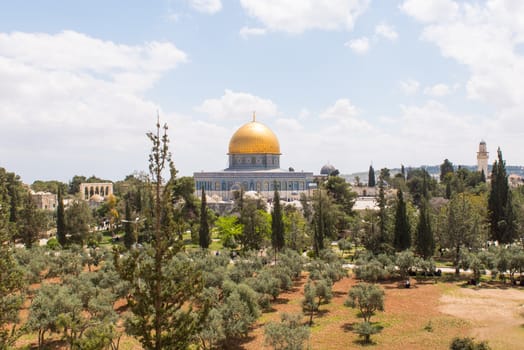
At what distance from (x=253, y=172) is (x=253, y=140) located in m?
5.26

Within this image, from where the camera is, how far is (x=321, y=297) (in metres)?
24.0

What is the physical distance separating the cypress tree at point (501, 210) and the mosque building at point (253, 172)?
34979mm

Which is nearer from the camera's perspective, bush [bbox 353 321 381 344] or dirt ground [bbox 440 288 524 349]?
dirt ground [bbox 440 288 524 349]

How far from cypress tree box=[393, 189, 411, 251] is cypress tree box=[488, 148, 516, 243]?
11151 mm

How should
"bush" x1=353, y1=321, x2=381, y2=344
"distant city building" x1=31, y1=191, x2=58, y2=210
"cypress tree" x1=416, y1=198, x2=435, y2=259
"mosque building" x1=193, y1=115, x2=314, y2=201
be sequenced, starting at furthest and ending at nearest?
"mosque building" x1=193, y1=115, x2=314, y2=201 < "distant city building" x1=31, y1=191, x2=58, y2=210 < "cypress tree" x1=416, y1=198, x2=435, y2=259 < "bush" x1=353, y1=321, x2=381, y2=344

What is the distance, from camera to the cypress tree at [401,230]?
35.6 m

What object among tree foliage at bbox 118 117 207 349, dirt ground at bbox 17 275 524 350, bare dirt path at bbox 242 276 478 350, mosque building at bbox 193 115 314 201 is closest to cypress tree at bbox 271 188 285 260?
dirt ground at bbox 17 275 524 350

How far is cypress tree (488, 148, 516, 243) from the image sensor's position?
40.9 m

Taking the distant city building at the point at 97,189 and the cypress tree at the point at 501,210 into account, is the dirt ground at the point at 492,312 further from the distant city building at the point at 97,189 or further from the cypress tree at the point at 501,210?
the distant city building at the point at 97,189

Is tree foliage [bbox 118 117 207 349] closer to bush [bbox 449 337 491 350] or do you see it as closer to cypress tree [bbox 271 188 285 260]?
bush [bbox 449 337 491 350]

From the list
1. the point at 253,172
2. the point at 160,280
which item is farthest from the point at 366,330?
the point at 253,172

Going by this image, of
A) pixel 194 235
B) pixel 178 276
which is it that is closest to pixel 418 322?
pixel 178 276

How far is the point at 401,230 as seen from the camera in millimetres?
35625

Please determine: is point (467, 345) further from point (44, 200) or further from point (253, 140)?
point (44, 200)
